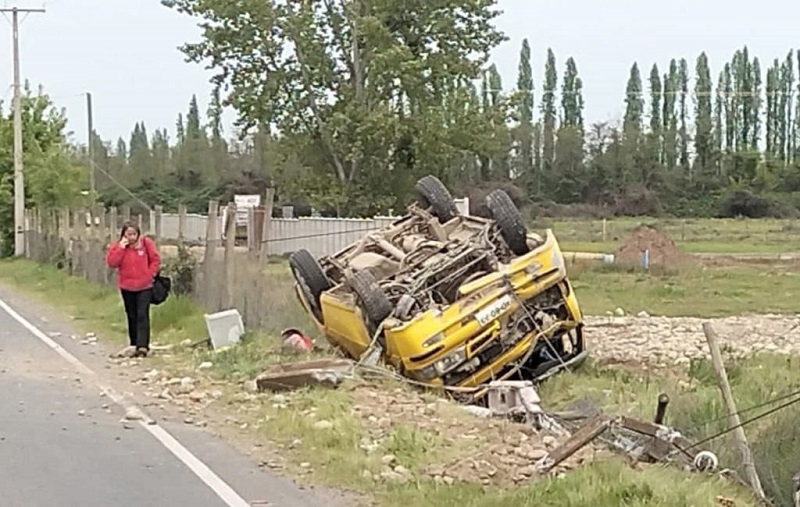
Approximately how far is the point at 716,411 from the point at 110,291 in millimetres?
18278

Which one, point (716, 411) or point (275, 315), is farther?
point (275, 315)

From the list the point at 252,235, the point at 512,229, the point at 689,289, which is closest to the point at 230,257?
the point at 252,235

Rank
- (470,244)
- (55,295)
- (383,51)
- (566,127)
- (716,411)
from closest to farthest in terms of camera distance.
Result: (716,411) < (470,244) < (55,295) < (383,51) < (566,127)

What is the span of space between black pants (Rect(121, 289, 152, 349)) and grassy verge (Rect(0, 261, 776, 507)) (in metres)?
0.45

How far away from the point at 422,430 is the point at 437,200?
6468mm

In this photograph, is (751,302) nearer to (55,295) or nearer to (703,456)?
(55,295)

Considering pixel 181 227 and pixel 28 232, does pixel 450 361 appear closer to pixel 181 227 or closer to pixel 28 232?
pixel 181 227

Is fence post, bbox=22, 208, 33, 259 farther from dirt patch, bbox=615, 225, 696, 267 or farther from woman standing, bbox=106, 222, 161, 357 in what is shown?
woman standing, bbox=106, 222, 161, 357

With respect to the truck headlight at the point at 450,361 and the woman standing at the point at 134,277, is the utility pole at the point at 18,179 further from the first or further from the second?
the truck headlight at the point at 450,361

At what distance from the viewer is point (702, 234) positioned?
6538 centimetres

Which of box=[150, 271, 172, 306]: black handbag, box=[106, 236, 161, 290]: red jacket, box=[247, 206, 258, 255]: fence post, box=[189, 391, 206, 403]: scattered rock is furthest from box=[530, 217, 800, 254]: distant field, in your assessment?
box=[189, 391, 206, 403]: scattered rock

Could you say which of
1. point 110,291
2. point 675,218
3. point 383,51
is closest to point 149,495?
point 110,291

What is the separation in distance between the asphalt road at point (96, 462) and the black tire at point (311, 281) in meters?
3.00

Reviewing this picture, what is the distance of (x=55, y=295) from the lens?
96.6ft
